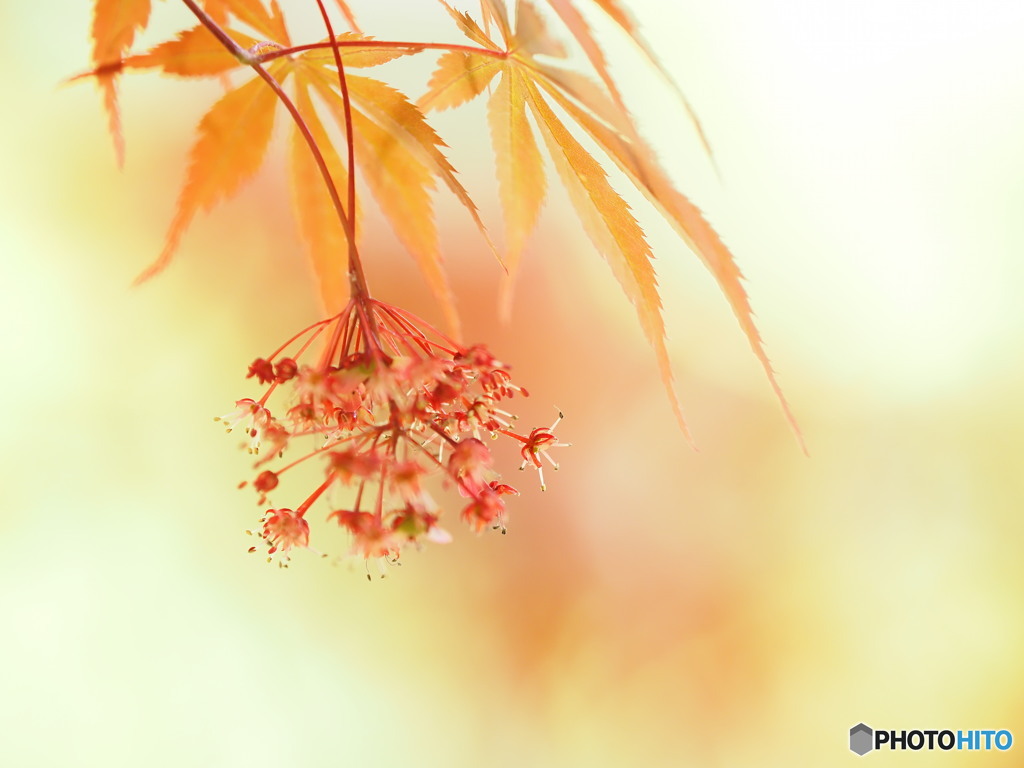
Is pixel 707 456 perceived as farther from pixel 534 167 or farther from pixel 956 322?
pixel 534 167

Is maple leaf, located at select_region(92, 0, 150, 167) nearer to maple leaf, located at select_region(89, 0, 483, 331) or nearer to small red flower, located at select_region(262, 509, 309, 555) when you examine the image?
maple leaf, located at select_region(89, 0, 483, 331)

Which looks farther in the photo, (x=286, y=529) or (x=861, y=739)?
(x=861, y=739)

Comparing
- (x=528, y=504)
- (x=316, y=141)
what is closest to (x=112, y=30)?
(x=316, y=141)

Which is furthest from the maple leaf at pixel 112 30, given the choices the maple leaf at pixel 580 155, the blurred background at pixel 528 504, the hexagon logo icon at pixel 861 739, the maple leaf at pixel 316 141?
the hexagon logo icon at pixel 861 739

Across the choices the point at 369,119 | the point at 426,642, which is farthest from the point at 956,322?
the point at 369,119

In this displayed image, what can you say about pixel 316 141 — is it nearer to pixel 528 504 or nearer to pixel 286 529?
pixel 286 529
